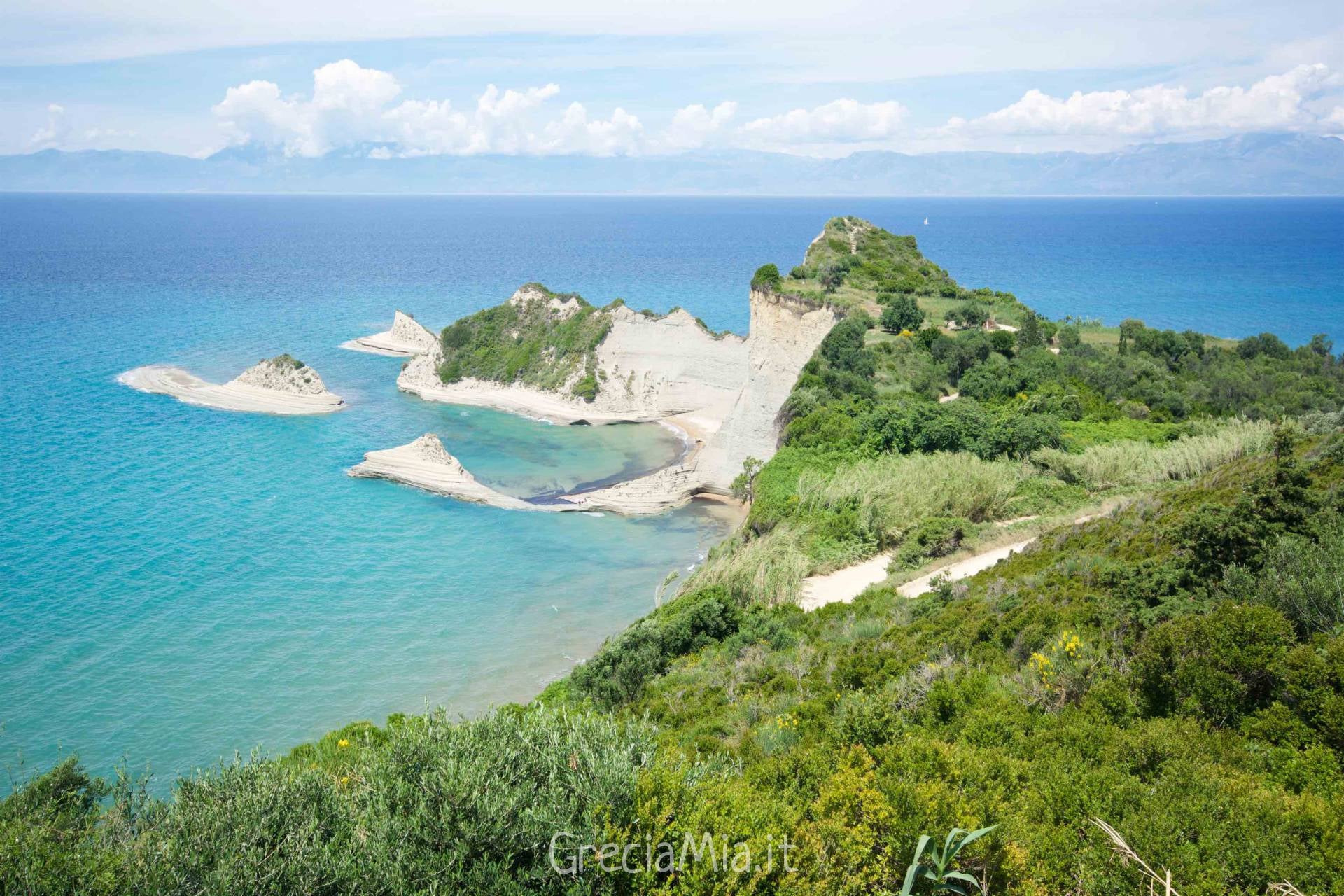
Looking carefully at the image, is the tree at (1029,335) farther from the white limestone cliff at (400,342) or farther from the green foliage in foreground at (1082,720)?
the white limestone cliff at (400,342)

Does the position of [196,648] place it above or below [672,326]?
below

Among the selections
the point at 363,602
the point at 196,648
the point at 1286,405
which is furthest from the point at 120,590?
the point at 1286,405

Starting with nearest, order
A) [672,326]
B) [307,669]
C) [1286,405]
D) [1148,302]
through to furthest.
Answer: [307,669], [1286,405], [672,326], [1148,302]

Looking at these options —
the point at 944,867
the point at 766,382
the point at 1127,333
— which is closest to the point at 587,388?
the point at 766,382

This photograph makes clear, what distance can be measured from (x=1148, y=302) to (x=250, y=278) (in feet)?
382

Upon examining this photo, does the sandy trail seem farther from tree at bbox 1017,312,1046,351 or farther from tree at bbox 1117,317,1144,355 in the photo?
tree at bbox 1117,317,1144,355

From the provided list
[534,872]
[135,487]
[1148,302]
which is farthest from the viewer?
[1148,302]

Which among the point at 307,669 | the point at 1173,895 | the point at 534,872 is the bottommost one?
the point at 307,669

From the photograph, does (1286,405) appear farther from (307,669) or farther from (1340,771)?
(307,669)

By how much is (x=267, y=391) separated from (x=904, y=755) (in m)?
56.7

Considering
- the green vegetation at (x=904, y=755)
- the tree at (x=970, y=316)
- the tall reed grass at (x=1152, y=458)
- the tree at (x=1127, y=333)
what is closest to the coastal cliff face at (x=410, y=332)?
the tree at (x=970, y=316)

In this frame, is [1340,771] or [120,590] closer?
[1340,771]

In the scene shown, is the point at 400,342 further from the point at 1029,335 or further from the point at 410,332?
the point at 1029,335

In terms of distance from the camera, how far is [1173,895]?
6027 millimetres
